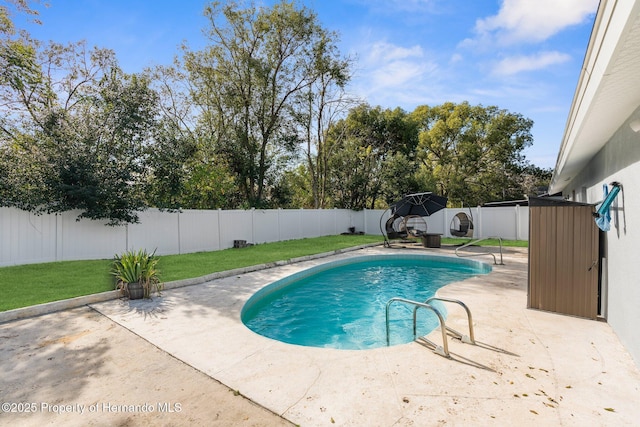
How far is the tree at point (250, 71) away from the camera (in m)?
16.0

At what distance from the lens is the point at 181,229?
1150 centimetres

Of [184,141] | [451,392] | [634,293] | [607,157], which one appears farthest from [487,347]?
[184,141]

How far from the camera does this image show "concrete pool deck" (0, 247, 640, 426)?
2.38 meters

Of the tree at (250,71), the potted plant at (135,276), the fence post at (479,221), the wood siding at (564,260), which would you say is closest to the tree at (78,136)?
the potted plant at (135,276)

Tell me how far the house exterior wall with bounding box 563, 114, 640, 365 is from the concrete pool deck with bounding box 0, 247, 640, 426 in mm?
291

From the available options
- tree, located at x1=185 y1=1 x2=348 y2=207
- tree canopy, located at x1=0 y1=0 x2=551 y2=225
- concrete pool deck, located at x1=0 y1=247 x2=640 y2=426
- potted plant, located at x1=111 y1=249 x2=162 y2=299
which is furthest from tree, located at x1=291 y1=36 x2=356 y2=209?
concrete pool deck, located at x1=0 y1=247 x2=640 y2=426

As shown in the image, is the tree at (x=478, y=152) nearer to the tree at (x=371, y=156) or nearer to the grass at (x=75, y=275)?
the tree at (x=371, y=156)

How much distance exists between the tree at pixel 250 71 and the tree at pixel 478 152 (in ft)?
36.4

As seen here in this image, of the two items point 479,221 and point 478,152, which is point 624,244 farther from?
point 478,152

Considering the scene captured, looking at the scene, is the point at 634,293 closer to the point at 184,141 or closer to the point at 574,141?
the point at 574,141

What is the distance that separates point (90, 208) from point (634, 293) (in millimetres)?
11375

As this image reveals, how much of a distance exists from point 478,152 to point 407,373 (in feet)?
73.0

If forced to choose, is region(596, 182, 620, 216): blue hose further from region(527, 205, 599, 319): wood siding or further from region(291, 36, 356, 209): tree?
region(291, 36, 356, 209): tree

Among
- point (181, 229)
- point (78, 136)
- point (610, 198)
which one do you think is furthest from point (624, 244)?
point (78, 136)
